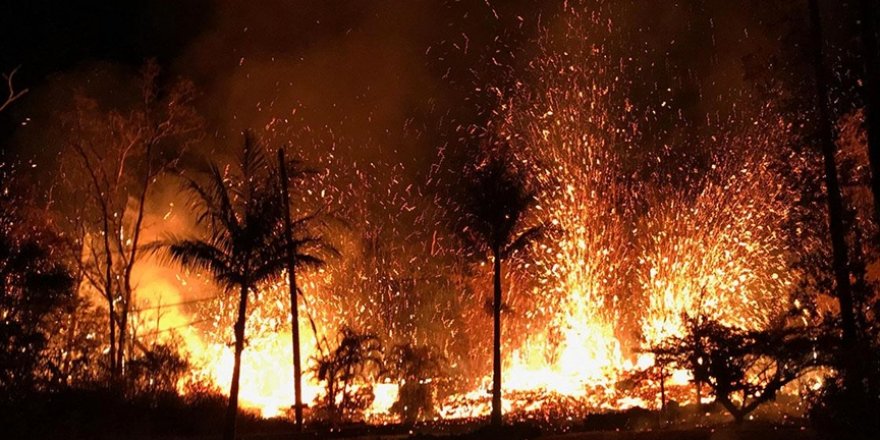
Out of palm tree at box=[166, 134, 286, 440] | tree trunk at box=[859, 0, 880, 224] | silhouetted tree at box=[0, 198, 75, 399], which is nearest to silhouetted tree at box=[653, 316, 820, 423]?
tree trunk at box=[859, 0, 880, 224]

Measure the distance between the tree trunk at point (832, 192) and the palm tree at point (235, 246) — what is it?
1061 centimetres

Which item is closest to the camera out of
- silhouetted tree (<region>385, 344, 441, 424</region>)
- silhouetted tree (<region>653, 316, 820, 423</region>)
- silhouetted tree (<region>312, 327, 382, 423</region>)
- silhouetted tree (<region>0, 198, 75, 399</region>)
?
silhouetted tree (<region>653, 316, 820, 423</region>)

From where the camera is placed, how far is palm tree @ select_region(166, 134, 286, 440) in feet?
53.0

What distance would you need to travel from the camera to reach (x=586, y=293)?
106 feet

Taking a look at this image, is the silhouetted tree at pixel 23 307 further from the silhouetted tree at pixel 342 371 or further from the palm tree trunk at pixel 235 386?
the silhouetted tree at pixel 342 371

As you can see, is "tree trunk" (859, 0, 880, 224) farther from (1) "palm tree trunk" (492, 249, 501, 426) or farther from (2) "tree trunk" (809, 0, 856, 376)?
(1) "palm tree trunk" (492, 249, 501, 426)

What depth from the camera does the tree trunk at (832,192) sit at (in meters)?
16.9

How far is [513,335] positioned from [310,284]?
15.3 m

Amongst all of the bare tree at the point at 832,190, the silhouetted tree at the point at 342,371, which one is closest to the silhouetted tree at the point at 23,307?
the silhouetted tree at the point at 342,371

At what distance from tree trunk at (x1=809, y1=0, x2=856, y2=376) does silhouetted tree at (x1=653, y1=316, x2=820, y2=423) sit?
88 cm

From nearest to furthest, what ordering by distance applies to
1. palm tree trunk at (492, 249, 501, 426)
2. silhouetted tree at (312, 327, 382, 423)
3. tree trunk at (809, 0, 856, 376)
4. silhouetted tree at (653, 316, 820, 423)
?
silhouetted tree at (653, 316, 820, 423) < tree trunk at (809, 0, 856, 376) < palm tree trunk at (492, 249, 501, 426) < silhouetted tree at (312, 327, 382, 423)

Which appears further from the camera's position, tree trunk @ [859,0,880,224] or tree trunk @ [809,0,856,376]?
tree trunk @ [809,0,856,376]

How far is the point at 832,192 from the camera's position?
709 inches

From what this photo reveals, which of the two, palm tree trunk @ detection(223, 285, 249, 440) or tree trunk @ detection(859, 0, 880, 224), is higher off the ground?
tree trunk @ detection(859, 0, 880, 224)
